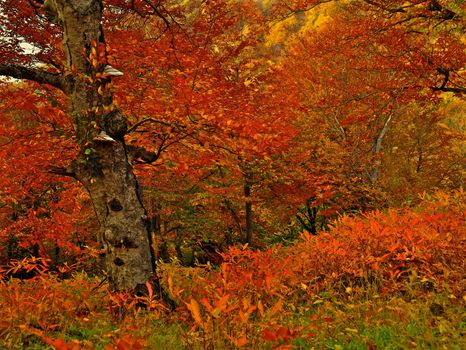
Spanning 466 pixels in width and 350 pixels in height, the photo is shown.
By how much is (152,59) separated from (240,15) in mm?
5799

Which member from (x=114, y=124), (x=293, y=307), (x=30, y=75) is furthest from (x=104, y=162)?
(x=293, y=307)

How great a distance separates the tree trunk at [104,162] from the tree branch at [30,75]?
0.35m

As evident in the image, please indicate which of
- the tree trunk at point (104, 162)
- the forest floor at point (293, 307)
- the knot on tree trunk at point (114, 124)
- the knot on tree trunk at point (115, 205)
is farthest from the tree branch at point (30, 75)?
the forest floor at point (293, 307)

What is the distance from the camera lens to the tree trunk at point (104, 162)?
15.2ft

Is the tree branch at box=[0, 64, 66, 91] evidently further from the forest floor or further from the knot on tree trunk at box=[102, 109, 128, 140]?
the forest floor

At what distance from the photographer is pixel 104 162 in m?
4.70

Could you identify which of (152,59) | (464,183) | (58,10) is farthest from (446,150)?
(58,10)

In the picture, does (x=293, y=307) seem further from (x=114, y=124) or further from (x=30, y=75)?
(x=30, y=75)

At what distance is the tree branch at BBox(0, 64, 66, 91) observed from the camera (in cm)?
491

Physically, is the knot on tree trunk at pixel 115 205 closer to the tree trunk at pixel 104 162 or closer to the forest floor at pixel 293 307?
the tree trunk at pixel 104 162

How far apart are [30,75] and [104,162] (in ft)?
5.67

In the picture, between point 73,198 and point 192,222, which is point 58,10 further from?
point 192,222

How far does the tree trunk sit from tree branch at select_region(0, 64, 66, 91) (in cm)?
35

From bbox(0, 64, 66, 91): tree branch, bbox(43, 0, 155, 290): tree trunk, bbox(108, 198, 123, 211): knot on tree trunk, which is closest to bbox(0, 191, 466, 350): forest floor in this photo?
bbox(43, 0, 155, 290): tree trunk
